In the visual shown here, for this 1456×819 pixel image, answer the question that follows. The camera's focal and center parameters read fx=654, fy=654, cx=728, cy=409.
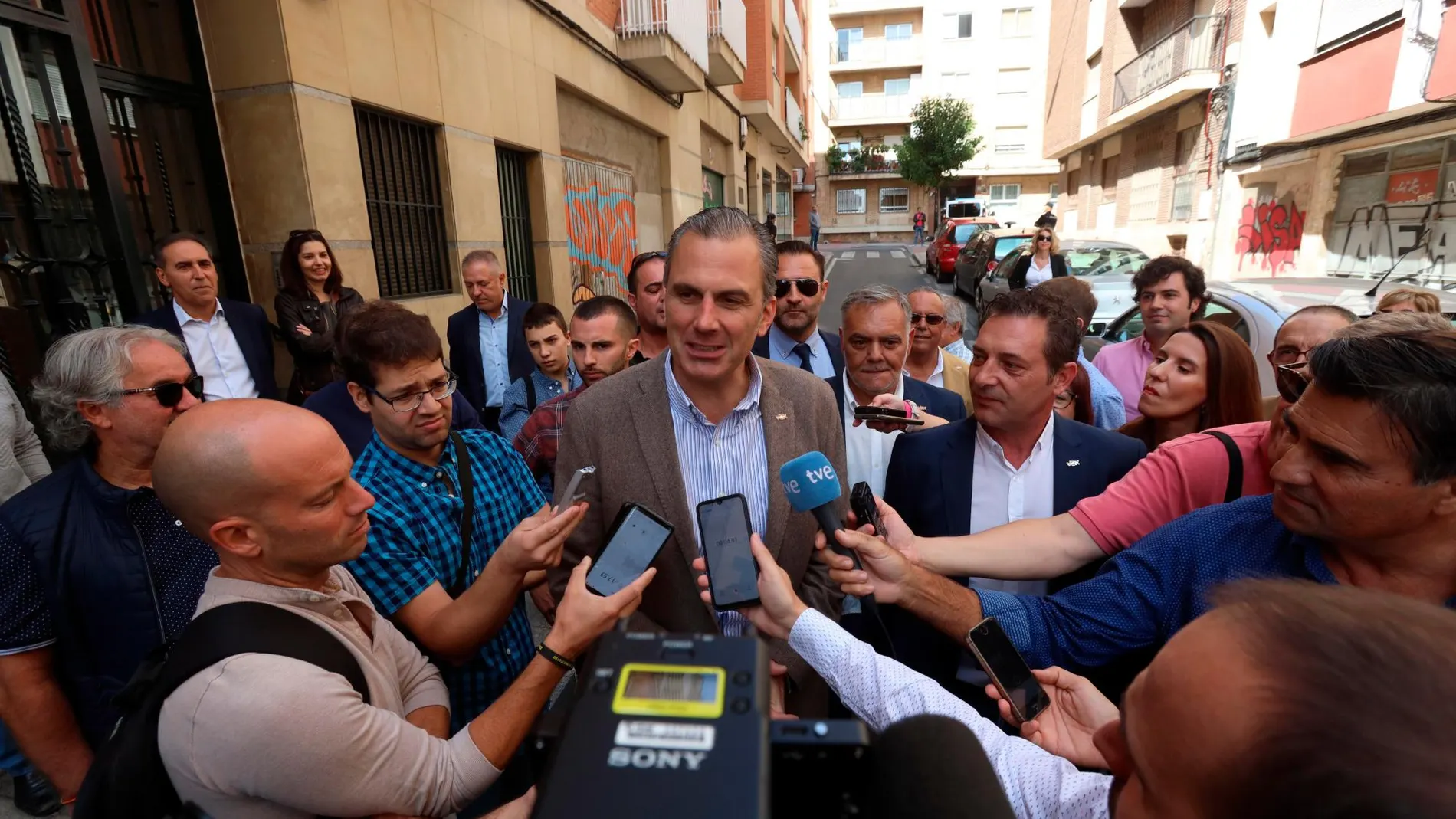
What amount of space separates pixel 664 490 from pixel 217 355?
10.9ft

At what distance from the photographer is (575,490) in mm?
1849

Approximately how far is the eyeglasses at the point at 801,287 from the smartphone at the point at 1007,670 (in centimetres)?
269

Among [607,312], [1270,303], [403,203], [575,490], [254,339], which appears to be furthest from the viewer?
[403,203]

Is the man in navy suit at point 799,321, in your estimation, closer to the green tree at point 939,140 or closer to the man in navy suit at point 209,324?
the man in navy suit at point 209,324

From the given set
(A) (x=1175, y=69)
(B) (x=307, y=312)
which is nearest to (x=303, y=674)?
(B) (x=307, y=312)

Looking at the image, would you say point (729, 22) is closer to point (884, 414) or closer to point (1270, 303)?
point (1270, 303)

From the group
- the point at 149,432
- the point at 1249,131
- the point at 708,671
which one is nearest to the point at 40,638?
the point at 149,432

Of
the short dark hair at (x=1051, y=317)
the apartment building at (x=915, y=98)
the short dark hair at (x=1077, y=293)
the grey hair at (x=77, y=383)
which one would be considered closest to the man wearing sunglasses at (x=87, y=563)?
the grey hair at (x=77, y=383)

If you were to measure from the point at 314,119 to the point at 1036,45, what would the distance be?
142 feet

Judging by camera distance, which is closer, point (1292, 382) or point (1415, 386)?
point (1415, 386)

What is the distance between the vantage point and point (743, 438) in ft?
6.70

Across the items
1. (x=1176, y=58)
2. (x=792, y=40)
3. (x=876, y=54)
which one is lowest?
(x=1176, y=58)

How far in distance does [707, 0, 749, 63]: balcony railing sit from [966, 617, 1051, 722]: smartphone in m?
14.4

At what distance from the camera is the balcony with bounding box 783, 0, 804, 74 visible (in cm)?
2375
